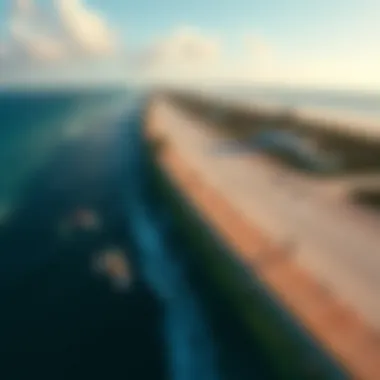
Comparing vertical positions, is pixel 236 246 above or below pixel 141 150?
above

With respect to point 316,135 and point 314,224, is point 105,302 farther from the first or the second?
point 316,135

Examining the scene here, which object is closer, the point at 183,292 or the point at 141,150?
the point at 183,292

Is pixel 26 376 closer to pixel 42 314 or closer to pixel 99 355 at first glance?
pixel 99 355

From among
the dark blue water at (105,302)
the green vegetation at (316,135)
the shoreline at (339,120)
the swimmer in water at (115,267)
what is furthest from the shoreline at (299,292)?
the shoreline at (339,120)

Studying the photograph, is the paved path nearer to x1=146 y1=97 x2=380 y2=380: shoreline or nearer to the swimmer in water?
x1=146 y1=97 x2=380 y2=380: shoreline

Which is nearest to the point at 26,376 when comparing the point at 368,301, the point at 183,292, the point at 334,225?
the point at 183,292

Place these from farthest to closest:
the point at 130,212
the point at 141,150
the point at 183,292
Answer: the point at 141,150 → the point at 130,212 → the point at 183,292

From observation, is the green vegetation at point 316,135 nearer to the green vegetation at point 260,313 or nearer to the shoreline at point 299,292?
the shoreline at point 299,292
